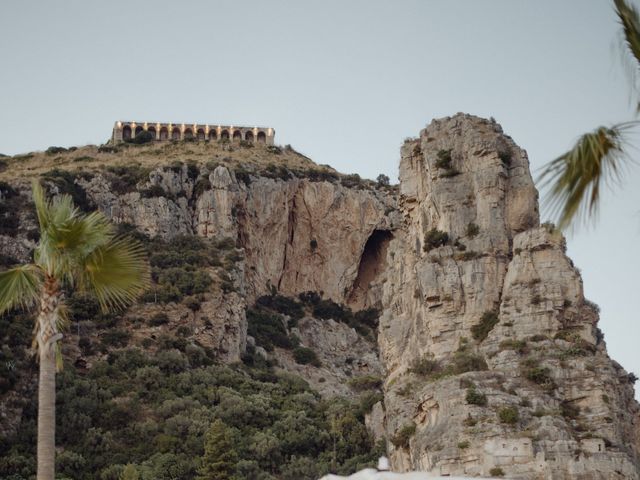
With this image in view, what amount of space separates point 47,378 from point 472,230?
51423mm

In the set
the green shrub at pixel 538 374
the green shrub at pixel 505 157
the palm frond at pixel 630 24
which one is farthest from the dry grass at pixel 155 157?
the palm frond at pixel 630 24

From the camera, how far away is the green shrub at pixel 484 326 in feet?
204

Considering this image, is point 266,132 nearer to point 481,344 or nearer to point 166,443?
point 166,443

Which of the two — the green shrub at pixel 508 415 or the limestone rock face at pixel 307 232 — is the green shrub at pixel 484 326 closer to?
the green shrub at pixel 508 415

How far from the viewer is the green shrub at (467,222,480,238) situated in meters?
65.8

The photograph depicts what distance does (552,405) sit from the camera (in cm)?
5481

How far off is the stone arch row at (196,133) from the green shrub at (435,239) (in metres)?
64.4

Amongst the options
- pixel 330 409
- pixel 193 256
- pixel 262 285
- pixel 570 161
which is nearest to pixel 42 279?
pixel 570 161

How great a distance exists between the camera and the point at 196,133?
13112 centimetres

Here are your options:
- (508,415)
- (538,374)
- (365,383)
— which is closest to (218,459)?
(508,415)

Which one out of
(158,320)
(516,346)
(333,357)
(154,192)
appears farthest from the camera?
(154,192)

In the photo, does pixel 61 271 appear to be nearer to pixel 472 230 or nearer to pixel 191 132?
pixel 472 230

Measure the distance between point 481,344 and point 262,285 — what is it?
170ft

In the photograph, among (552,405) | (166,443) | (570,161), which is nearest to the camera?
(570,161)
